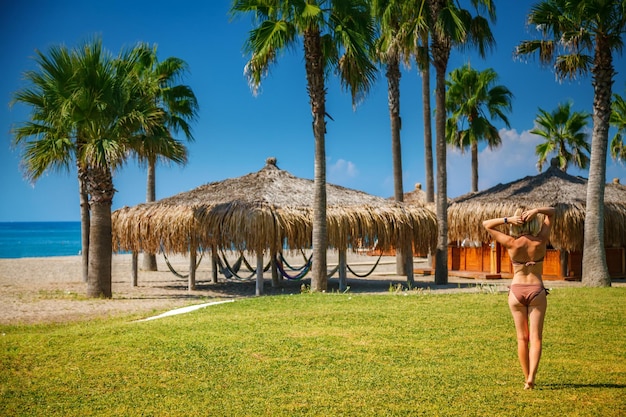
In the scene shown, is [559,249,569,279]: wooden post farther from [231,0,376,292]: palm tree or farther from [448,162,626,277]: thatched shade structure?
[231,0,376,292]: palm tree

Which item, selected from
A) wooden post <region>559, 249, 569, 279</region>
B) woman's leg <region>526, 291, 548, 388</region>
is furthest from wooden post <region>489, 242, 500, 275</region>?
woman's leg <region>526, 291, 548, 388</region>

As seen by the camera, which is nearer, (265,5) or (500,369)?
(500,369)

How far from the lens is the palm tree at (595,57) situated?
17.2m

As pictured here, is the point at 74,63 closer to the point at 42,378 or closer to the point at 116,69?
the point at 116,69

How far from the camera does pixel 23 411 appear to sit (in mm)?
6008

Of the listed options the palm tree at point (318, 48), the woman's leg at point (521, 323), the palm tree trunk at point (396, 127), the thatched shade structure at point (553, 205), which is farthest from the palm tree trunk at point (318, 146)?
the woman's leg at point (521, 323)

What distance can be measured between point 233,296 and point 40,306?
4.96 m

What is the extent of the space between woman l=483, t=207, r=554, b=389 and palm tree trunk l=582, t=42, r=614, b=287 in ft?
40.2

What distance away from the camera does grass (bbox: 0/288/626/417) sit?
593 centimetres

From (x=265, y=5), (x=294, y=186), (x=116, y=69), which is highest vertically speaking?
(x=265, y=5)

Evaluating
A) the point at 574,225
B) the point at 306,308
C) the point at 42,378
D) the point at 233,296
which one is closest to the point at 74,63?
the point at 233,296

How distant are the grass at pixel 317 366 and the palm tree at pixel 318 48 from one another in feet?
16.5

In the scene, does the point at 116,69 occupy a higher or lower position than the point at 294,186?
higher

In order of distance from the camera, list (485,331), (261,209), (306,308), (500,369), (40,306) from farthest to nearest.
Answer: (261,209)
(40,306)
(306,308)
(485,331)
(500,369)
